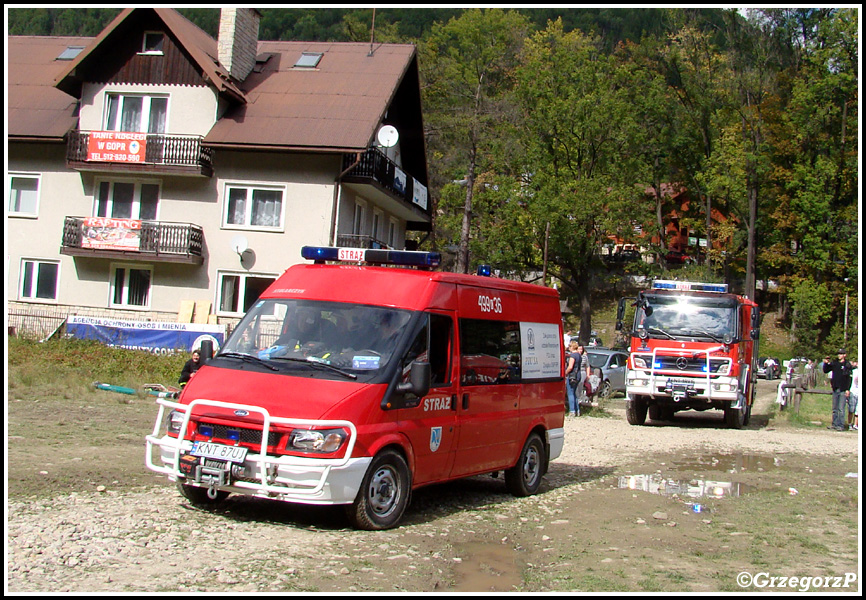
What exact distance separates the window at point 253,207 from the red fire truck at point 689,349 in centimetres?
1378

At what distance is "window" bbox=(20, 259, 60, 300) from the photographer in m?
31.2

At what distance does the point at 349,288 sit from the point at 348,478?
210 centimetres

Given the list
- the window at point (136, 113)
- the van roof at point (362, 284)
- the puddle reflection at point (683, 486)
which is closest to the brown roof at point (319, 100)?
the window at point (136, 113)

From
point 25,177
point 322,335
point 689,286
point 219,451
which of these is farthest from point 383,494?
point 25,177

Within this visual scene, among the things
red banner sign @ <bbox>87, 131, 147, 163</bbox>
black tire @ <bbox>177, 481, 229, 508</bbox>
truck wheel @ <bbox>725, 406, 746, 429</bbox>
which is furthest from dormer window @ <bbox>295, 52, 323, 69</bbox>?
black tire @ <bbox>177, 481, 229, 508</bbox>

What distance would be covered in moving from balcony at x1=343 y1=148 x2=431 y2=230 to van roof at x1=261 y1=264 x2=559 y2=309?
19.7 meters

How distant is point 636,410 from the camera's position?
68.4 ft

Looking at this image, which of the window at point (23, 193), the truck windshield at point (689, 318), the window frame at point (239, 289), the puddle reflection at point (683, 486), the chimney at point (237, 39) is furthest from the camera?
the window at point (23, 193)

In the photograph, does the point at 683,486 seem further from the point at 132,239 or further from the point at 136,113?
the point at 136,113

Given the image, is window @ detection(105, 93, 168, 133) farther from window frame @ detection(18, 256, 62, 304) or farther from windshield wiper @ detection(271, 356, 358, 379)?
windshield wiper @ detection(271, 356, 358, 379)

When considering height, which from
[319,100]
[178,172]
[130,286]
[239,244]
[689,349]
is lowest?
[689,349]

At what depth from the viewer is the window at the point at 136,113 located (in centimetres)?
3059

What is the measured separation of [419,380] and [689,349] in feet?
43.3

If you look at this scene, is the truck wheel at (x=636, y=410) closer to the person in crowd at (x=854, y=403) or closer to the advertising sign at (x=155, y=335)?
the person in crowd at (x=854, y=403)
